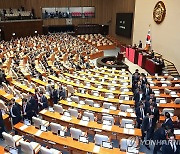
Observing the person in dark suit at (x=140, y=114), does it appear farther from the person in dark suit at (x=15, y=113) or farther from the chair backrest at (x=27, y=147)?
the person in dark suit at (x=15, y=113)

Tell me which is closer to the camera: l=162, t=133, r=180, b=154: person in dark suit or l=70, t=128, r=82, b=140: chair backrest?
l=162, t=133, r=180, b=154: person in dark suit

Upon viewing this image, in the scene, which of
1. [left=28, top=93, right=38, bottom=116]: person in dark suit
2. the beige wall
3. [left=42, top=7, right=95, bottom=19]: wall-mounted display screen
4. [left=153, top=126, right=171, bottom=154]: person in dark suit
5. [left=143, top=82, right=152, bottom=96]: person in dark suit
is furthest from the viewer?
[left=42, top=7, right=95, bottom=19]: wall-mounted display screen

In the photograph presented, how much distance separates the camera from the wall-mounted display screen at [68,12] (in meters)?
33.4

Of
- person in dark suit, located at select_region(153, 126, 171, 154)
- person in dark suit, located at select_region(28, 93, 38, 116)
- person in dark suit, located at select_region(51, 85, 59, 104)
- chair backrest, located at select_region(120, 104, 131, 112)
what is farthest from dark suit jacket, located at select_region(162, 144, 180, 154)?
person in dark suit, located at select_region(51, 85, 59, 104)

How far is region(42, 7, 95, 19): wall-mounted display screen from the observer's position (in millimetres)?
33438

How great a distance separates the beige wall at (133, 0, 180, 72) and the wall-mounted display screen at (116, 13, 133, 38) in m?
2.62

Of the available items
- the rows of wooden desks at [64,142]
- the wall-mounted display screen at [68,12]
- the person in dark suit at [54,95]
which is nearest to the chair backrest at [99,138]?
the rows of wooden desks at [64,142]

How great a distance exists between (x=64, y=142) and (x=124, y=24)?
23797 millimetres

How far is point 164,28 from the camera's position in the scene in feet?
61.9

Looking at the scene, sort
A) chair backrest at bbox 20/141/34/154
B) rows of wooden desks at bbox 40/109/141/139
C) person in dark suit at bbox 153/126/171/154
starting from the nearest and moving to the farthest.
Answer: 1. chair backrest at bbox 20/141/34/154
2. person in dark suit at bbox 153/126/171/154
3. rows of wooden desks at bbox 40/109/141/139

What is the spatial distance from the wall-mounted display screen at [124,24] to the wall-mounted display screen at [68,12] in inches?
250

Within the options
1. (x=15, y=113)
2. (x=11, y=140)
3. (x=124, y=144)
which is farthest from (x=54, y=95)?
(x=124, y=144)

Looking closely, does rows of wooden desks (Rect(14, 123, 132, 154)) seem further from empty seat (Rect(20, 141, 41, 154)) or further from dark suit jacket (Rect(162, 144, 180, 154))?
dark suit jacket (Rect(162, 144, 180, 154))

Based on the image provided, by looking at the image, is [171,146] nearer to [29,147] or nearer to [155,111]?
[155,111]
